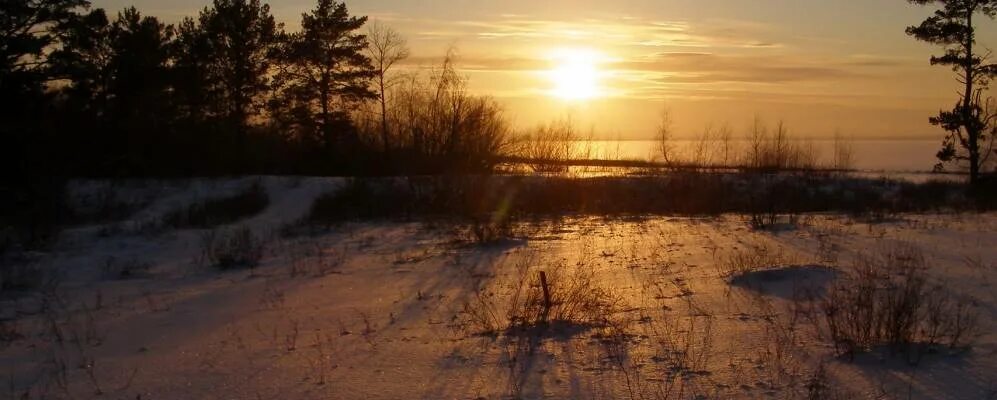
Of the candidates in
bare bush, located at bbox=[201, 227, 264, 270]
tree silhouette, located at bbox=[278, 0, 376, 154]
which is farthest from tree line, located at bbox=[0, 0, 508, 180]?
bare bush, located at bbox=[201, 227, 264, 270]

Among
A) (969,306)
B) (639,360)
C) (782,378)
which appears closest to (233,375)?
(639,360)

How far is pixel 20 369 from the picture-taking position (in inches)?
247

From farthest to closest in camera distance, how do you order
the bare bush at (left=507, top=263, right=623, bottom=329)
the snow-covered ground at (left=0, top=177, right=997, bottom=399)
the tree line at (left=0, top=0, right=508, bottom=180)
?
the tree line at (left=0, top=0, right=508, bottom=180)
the bare bush at (left=507, top=263, right=623, bottom=329)
the snow-covered ground at (left=0, top=177, right=997, bottom=399)

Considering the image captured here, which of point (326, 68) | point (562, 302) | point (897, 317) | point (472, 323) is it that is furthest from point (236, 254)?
point (326, 68)

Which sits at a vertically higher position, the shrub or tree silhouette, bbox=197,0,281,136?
tree silhouette, bbox=197,0,281,136

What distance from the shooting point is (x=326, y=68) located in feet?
120

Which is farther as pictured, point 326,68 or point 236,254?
point 326,68

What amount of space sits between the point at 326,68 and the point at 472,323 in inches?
1219

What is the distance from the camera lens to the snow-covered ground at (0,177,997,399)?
5.57 meters

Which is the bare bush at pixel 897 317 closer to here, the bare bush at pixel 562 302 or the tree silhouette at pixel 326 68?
the bare bush at pixel 562 302

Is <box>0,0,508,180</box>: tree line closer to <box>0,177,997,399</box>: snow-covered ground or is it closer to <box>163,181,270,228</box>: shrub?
<box>163,181,270,228</box>: shrub

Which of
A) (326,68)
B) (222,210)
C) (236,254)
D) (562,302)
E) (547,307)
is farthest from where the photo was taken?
(326,68)

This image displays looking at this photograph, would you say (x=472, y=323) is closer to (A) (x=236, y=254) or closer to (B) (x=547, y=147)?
(A) (x=236, y=254)

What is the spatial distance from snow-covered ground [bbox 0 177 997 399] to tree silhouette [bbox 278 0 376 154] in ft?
75.7
